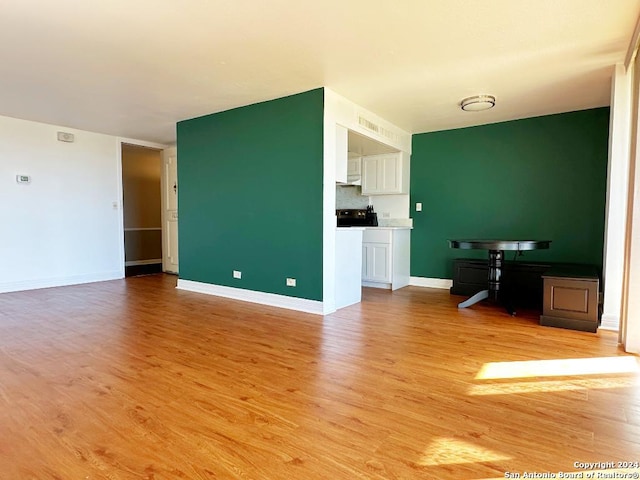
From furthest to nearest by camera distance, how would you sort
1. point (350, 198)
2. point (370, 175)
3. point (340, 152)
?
1. point (350, 198)
2. point (370, 175)
3. point (340, 152)

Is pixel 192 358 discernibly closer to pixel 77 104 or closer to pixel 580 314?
pixel 580 314

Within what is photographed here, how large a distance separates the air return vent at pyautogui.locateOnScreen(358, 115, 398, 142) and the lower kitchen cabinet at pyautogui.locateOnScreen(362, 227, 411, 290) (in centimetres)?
128

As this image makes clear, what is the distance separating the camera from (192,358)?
2572 millimetres

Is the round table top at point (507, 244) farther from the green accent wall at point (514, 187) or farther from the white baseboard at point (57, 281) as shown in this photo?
the white baseboard at point (57, 281)

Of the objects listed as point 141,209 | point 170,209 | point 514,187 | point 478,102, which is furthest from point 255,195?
point 141,209

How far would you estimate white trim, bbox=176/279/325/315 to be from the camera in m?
3.91

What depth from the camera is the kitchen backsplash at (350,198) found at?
6109 millimetres

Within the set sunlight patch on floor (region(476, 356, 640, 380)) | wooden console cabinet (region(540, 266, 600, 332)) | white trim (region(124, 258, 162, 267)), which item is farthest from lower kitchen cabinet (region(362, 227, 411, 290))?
white trim (region(124, 258, 162, 267))

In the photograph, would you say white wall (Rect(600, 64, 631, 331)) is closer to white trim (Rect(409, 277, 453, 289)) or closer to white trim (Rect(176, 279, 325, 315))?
white trim (Rect(409, 277, 453, 289))

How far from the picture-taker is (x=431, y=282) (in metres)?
5.56

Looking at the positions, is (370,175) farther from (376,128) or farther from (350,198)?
(376,128)

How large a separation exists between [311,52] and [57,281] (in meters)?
→ 5.08

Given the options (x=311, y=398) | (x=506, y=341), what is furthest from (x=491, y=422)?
(x=506, y=341)

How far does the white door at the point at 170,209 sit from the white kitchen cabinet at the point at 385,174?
339 cm
